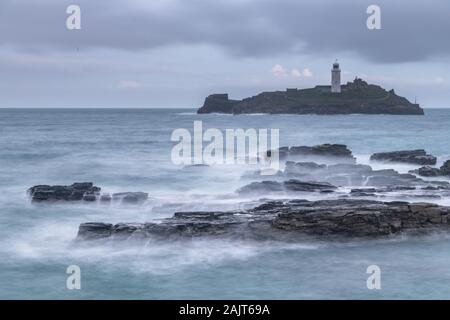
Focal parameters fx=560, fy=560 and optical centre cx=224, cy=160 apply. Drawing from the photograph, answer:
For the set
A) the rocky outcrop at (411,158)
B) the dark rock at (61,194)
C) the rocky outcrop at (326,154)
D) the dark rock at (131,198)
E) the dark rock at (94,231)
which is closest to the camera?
the dark rock at (94,231)

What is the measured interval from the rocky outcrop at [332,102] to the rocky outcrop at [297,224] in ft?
517

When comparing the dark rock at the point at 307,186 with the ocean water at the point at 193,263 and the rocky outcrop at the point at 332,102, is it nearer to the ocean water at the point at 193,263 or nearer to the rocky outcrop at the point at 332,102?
the ocean water at the point at 193,263

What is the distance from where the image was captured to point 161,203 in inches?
1026

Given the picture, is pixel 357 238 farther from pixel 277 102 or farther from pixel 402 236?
pixel 277 102

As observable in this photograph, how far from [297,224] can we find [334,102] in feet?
534

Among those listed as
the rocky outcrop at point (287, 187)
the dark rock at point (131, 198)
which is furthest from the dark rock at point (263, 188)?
the dark rock at point (131, 198)

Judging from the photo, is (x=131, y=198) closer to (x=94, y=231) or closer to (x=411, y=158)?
(x=94, y=231)

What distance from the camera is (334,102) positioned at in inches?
7018

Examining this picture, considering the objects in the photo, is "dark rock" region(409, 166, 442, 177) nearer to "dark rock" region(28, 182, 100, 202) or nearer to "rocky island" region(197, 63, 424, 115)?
"dark rock" region(28, 182, 100, 202)

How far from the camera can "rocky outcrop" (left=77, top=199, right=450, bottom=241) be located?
19.8 metres

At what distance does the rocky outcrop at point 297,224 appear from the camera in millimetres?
19766

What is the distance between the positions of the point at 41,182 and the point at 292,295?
25352 mm

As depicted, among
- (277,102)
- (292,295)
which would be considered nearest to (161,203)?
(292,295)

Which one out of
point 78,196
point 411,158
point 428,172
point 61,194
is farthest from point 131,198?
point 411,158
